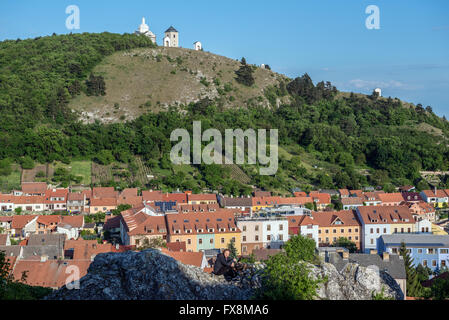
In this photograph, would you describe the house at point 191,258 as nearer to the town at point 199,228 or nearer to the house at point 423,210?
the town at point 199,228

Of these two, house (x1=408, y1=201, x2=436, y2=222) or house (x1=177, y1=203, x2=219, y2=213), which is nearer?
house (x1=177, y1=203, x2=219, y2=213)

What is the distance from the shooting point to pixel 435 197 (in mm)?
48875

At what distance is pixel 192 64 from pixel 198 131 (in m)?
23.9

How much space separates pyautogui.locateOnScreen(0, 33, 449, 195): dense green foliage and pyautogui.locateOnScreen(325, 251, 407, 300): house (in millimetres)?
24144

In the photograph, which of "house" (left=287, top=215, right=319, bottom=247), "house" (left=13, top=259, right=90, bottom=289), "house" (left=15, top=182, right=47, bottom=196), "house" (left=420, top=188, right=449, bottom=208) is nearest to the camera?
"house" (left=13, top=259, right=90, bottom=289)

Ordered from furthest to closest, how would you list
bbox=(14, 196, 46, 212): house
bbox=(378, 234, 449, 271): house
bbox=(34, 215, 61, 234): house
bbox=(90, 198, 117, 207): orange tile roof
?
bbox=(14, 196, 46, 212): house, bbox=(90, 198, 117, 207): orange tile roof, bbox=(34, 215, 61, 234): house, bbox=(378, 234, 449, 271): house

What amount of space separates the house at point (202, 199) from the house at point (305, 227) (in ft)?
34.5

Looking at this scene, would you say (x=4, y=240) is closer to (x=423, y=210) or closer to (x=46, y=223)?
(x=46, y=223)

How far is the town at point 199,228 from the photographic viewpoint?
23.4 m

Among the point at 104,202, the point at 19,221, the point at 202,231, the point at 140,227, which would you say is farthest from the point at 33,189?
the point at 202,231

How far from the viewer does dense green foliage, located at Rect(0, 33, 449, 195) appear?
52.9 meters

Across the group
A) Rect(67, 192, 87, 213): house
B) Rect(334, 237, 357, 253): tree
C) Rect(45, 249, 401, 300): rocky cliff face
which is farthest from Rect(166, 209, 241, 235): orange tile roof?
Rect(45, 249, 401, 300): rocky cliff face

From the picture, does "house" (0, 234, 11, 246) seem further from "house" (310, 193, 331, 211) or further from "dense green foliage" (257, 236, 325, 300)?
"house" (310, 193, 331, 211)

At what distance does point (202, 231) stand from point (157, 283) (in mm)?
21304
